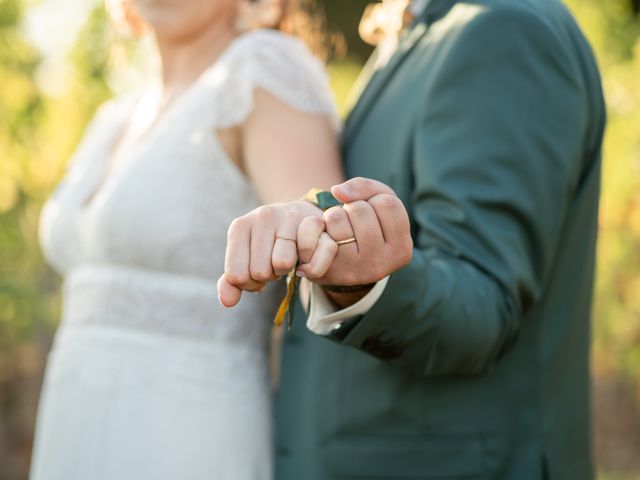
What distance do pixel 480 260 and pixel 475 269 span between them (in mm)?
20

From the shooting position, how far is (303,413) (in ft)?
6.31

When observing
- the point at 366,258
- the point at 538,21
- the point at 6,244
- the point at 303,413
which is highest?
the point at 538,21

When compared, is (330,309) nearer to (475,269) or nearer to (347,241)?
(347,241)

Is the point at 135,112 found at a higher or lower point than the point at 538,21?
lower

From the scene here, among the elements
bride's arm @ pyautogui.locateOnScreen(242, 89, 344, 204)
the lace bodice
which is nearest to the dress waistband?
the lace bodice

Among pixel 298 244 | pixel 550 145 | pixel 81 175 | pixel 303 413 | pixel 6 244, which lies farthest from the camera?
pixel 6 244

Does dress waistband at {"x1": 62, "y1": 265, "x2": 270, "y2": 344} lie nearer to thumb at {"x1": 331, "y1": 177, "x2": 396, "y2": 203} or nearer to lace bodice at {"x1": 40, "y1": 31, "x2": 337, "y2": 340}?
lace bodice at {"x1": 40, "y1": 31, "x2": 337, "y2": 340}

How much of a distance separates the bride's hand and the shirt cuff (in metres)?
0.19

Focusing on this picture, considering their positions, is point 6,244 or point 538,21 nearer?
point 538,21

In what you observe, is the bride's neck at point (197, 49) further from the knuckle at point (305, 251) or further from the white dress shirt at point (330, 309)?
the knuckle at point (305, 251)

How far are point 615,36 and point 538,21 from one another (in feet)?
11.7

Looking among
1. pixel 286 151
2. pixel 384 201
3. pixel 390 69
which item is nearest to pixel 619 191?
pixel 390 69

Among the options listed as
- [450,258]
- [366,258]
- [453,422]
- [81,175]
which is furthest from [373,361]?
[81,175]

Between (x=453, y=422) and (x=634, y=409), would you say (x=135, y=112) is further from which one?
(x=634, y=409)
